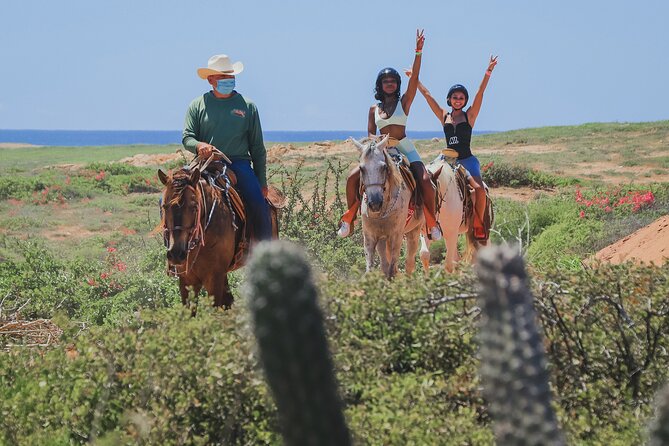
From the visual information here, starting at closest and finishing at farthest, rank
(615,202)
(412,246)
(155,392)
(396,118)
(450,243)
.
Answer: (155,392) < (396,118) < (412,246) < (450,243) < (615,202)

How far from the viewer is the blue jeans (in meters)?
8.74

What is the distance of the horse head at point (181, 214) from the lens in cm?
764

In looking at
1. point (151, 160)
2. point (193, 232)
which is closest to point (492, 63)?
point (193, 232)

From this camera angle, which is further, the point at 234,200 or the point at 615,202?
the point at 615,202

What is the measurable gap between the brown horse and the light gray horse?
1359 millimetres

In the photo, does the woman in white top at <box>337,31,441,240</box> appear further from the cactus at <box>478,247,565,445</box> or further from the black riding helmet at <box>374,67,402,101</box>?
the cactus at <box>478,247,565,445</box>

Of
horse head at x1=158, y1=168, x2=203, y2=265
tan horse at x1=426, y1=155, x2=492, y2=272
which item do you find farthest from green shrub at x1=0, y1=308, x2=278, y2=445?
tan horse at x1=426, y1=155, x2=492, y2=272

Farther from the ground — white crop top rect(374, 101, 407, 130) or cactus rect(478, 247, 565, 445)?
white crop top rect(374, 101, 407, 130)

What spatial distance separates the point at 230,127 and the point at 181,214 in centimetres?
137

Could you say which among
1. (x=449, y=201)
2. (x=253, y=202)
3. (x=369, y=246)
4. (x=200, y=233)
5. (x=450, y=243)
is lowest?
(x=450, y=243)

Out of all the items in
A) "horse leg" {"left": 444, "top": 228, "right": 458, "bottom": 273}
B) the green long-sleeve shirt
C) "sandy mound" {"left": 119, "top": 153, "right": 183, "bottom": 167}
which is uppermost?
the green long-sleeve shirt

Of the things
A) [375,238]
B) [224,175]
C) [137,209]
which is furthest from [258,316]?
[137,209]

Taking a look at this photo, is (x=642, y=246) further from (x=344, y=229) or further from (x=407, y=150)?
(x=344, y=229)

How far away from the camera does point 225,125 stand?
8.71 metres
